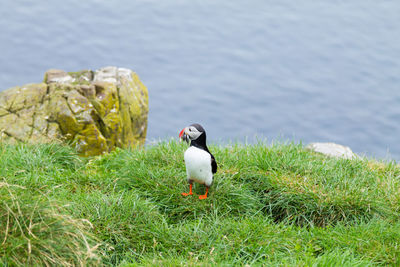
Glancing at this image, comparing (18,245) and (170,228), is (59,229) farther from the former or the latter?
(170,228)

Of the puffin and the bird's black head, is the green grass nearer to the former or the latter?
the puffin

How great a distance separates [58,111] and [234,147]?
2514 mm

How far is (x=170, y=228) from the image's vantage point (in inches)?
173

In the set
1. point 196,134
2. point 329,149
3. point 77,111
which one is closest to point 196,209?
point 196,134

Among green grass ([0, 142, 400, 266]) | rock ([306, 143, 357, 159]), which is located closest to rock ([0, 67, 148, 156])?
green grass ([0, 142, 400, 266])

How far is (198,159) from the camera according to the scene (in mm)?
4648

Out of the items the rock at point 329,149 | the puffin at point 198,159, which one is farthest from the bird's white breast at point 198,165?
the rock at point 329,149

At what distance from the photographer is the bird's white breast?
464cm

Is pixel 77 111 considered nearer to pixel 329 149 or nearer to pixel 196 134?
pixel 196 134

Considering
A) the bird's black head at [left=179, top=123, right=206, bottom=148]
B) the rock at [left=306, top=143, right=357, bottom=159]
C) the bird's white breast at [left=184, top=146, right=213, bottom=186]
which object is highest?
the bird's black head at [left=179, top=123, right=206, bottom=148]

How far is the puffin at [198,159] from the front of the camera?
15.3ft

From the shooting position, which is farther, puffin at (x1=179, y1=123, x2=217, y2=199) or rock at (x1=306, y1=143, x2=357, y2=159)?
rock at (x1=306, y1=143, x2=357, y2=159)

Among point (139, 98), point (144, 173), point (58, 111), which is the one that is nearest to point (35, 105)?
point (58, 111)

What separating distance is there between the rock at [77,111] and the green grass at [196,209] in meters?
0.64
